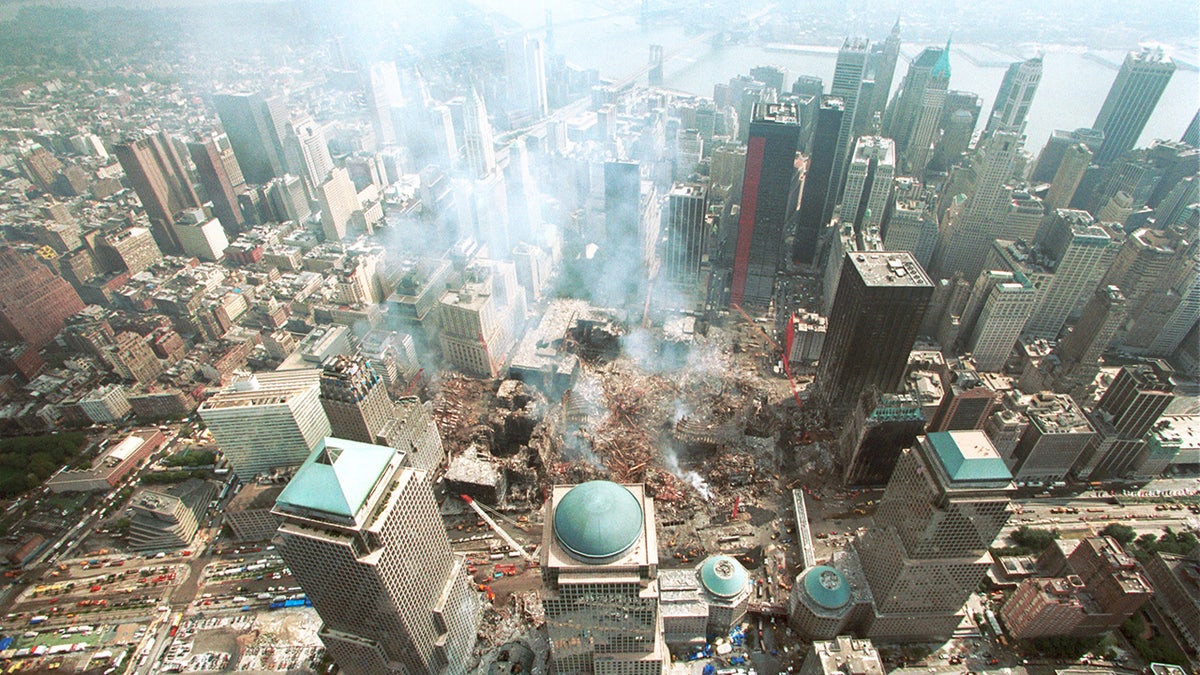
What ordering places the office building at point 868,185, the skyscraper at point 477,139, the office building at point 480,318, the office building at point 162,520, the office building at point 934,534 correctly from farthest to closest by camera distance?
the skyscraper at point 477,139
the office building at point 868,185
the office building at point 480,318
the office building at point 162,520
the office building at point 934,534

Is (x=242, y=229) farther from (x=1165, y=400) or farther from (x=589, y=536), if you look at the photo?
(x=1165, y=400)

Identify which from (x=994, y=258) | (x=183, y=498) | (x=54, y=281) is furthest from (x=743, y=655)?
(x=54, y=281)

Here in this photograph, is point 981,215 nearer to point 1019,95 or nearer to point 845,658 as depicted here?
point 1019,95

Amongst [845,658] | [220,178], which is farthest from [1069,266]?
[220,178]

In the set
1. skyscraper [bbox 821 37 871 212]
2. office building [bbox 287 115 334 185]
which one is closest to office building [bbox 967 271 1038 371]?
skyscraper [bbox 821 37 871 212]

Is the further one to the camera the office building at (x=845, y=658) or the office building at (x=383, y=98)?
the office building at (x=383, y=98)

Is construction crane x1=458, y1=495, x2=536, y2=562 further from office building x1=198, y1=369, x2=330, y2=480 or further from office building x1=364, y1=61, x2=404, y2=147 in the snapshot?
office building x1=364, y1=61, x2=404, y2=147

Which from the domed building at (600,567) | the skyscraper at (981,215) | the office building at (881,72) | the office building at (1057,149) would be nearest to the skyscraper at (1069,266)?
the skyscraper at (981,215)

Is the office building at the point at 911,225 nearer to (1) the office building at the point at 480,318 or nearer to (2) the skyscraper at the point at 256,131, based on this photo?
(1) the office building at the point at 480,318
